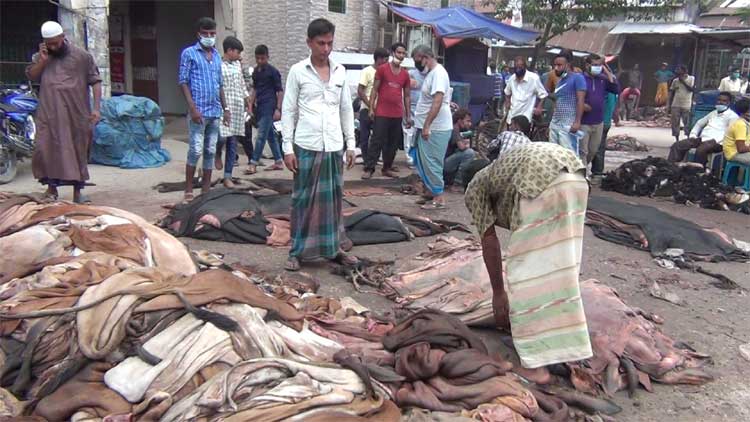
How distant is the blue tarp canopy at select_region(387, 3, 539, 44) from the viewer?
14.5 metres

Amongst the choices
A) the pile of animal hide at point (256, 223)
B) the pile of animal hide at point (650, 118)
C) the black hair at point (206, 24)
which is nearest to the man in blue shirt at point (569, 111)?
the pile of animal hide at point (256, 223)

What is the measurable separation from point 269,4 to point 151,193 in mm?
7306

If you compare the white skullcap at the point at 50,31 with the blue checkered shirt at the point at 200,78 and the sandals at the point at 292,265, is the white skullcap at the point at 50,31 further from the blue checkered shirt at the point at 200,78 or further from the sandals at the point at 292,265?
the sandals at the point at 292,265

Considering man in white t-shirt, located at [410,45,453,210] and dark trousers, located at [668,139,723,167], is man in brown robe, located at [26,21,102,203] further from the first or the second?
dark trousers, located at [668,139,723,167]

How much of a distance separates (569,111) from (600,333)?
18.7ft

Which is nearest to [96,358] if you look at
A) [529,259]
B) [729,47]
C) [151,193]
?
[529,259]

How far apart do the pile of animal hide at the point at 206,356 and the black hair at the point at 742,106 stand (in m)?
6.97

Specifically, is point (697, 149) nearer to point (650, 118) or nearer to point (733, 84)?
point (733, 84)

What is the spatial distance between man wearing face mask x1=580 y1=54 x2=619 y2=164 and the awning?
1648cm

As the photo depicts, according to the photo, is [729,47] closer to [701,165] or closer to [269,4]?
[701,165]

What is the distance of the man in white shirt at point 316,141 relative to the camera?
4.96 metres

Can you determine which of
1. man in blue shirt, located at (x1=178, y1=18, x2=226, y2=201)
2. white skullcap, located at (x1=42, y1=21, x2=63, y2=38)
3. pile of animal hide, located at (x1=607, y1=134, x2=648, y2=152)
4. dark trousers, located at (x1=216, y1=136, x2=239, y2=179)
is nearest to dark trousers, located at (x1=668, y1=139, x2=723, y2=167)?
pile of animal hide, located at (x1=607, y1=134, x2=648, y2=152)

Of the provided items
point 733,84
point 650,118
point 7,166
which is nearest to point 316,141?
point 7,166

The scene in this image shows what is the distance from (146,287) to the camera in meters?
3.30
